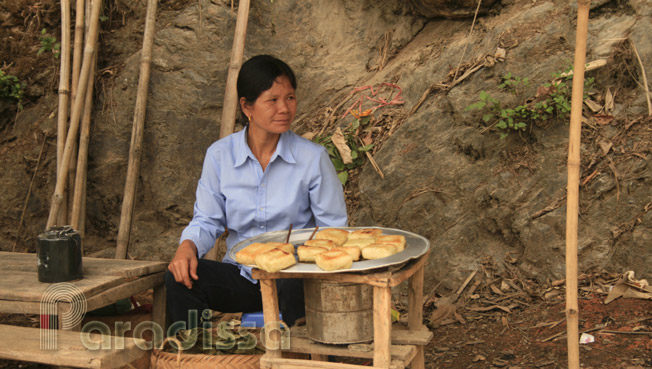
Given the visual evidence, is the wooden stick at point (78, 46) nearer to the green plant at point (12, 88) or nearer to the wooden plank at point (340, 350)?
the green plant at point (12, 88)

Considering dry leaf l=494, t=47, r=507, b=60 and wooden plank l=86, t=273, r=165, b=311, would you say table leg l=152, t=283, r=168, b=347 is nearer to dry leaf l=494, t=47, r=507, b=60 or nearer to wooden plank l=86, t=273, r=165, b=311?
wooden plank l=86, t=273, r=165, b=311

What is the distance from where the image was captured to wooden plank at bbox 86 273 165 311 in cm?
233

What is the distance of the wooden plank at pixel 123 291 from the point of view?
2.33 m

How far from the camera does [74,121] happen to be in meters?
3.92

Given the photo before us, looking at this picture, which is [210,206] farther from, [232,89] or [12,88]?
[12,88]

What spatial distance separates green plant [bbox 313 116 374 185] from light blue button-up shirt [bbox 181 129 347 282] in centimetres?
140

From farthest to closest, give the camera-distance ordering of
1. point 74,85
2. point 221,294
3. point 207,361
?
point 74,85 < point 221,294 < point 207,361

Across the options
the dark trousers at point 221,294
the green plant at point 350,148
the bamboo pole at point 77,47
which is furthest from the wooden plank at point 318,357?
the bamboo pole at point 77,47

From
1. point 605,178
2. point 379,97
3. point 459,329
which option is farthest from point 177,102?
point 605,178

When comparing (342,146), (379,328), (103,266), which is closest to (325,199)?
(379,328)

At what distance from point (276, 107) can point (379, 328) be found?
3.61 ft

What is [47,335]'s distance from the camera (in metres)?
2.16

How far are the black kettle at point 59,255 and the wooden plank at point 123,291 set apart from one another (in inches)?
5.9

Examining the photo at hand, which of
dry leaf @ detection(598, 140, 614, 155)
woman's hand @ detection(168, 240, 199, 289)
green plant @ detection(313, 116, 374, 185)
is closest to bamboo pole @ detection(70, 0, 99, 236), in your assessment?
green plant @ detection(313, 116, 374, 185)
